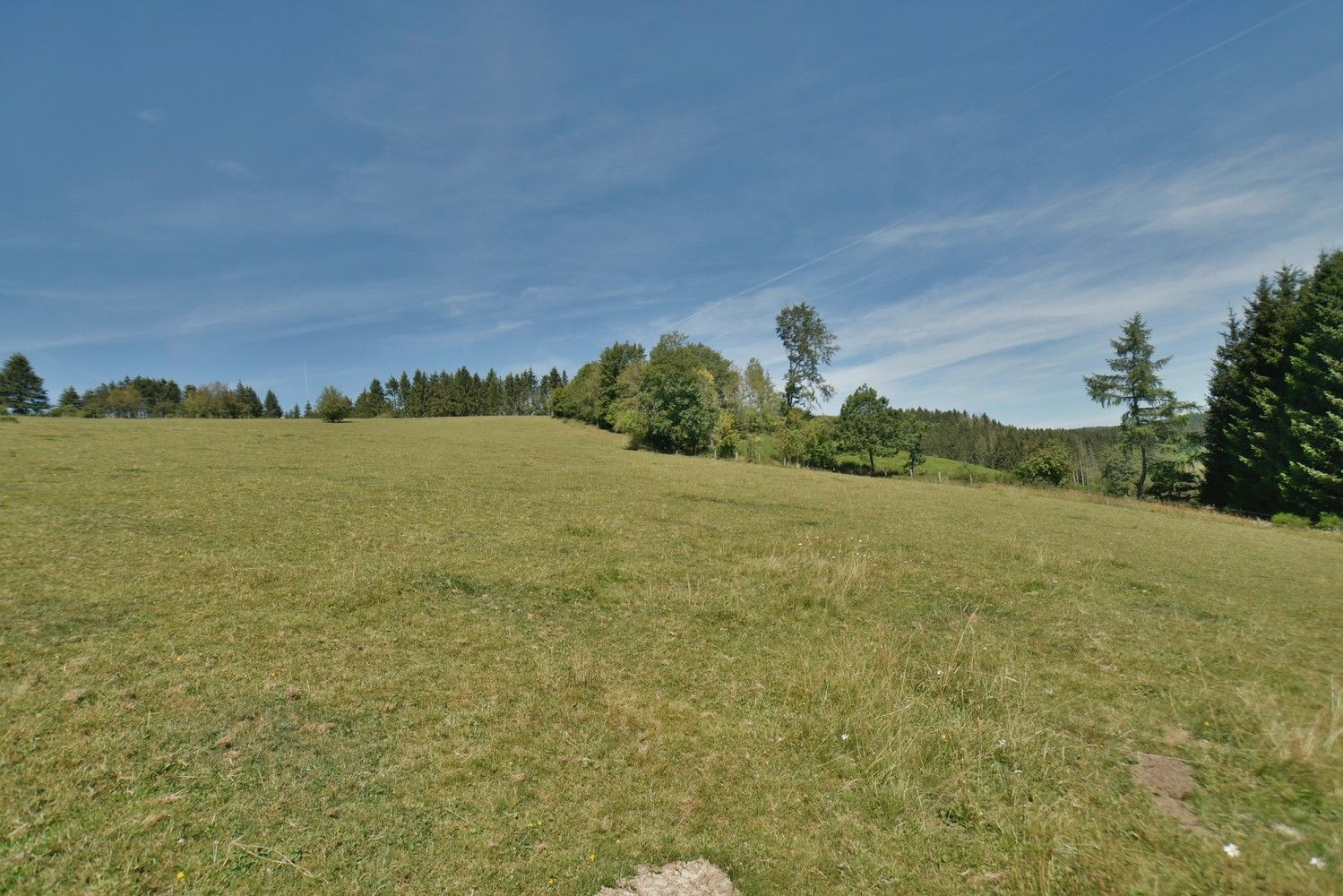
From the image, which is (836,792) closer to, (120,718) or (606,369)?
(120,718)

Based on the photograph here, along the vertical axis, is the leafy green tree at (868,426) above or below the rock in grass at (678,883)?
above

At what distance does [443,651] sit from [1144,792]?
29.5ft

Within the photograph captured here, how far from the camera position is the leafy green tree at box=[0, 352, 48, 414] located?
274 feet

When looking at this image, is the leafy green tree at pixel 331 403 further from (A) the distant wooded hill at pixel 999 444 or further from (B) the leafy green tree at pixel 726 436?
(A) the distant wooded hill at pixel 999 444

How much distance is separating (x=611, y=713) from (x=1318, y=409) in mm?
58426

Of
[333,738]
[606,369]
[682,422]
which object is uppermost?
[606,369]

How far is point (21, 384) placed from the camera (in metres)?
86.1

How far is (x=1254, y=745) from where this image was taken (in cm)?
631

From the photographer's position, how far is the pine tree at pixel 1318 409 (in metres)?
35.2

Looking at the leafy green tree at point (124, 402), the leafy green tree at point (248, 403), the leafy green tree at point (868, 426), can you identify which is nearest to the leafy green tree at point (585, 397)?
the leafy green tree at point (868, 426)

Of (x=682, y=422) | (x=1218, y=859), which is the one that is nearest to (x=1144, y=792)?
(x=1218, y=859)

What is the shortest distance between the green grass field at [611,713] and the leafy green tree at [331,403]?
59.1 m

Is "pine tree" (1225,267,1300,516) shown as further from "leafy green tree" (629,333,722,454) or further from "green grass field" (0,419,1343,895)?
"leafy green tree" (629,333,722,454)

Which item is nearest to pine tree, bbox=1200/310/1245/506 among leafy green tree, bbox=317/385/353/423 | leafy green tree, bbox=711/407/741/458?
leafy green tree, bbox=711/407/741/458
